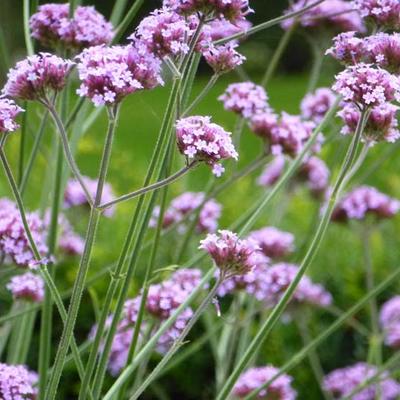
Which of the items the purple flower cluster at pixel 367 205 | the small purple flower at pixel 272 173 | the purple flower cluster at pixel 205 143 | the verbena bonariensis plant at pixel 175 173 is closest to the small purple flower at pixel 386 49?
the verbena bonariensis plant at pixel 175 173

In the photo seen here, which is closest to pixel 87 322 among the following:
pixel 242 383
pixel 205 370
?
pixel 205 370

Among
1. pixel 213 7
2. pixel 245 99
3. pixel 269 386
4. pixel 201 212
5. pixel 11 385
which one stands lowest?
pixel 269 386

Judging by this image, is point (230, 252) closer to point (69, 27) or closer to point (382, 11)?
point (382, 11)

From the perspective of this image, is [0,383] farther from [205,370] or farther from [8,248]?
[205,370]

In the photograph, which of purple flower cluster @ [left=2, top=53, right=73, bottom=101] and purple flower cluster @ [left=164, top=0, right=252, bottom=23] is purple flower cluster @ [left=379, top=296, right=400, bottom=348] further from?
purple flower cluster @ [left=2, top=53, right=73, bottom=101]

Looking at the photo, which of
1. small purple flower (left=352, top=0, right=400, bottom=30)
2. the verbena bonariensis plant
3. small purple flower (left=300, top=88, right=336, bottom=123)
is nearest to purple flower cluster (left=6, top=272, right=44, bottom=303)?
the verbena bonariensis plant

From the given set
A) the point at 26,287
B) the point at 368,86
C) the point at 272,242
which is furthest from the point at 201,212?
the point at 368,86
